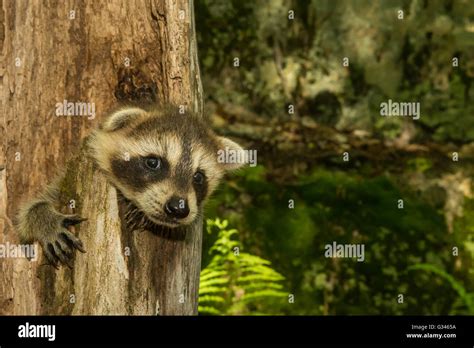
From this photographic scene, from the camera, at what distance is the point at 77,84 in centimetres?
541

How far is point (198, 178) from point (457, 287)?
3785 mm

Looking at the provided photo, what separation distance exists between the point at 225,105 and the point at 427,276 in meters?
3.05

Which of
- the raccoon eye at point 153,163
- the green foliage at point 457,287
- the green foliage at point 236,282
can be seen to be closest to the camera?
the raccoon eye at point 153,163

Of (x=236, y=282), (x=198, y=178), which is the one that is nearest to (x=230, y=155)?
(x=198, y=178)

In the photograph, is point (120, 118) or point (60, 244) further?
point (120, 118)

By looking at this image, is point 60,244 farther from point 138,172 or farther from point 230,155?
point 230,155

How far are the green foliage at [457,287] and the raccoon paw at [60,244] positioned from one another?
451 centimetres

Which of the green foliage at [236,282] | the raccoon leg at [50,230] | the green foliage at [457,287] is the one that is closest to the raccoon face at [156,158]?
the raccoon leg at [50,230]

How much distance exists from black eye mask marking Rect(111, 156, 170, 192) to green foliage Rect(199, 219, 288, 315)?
2.48m

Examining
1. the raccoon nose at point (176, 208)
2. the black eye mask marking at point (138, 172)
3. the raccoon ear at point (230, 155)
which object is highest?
the raccoon ear at point (230, 155)

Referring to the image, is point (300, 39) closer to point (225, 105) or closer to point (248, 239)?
point (225, 105)

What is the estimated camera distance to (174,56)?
5.38m

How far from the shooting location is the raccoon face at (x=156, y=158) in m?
5.40

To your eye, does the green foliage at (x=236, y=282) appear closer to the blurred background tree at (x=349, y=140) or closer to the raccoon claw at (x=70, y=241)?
the blurred background tree at (x=349, y=140)
